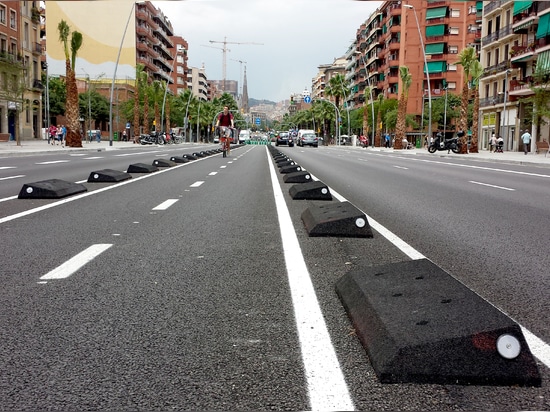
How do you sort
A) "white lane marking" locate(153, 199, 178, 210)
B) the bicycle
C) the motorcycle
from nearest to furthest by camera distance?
"white lane marking" locate(153, 199, 178, 210) → the bicycle → the motorcycle

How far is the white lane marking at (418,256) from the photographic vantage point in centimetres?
316

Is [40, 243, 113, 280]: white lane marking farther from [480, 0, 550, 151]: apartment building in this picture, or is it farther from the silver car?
the silver car

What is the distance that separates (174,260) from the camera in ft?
17.9

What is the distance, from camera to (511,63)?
205ft

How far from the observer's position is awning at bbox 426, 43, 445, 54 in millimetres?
94438

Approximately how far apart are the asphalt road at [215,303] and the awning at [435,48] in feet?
298

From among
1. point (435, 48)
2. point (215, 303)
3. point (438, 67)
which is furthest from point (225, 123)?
point (438, 67)

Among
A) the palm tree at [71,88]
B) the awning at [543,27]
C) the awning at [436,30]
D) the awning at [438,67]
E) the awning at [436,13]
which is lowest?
the palm tree at [71,88]

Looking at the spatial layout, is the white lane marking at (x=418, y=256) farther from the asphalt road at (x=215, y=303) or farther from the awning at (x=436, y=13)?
the awning at (x=436, y=13)

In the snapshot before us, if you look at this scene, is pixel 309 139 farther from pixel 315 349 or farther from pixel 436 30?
pixel 315 349

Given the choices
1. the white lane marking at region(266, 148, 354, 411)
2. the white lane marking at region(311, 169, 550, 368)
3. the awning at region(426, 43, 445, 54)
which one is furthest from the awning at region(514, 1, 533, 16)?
the white lane marking at region(266, 148, 354, 411)

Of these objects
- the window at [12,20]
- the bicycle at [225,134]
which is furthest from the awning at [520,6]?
the window at [12,20]

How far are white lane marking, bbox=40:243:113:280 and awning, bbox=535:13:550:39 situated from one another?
181 feet

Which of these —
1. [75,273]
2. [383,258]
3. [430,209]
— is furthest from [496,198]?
[75,273]
